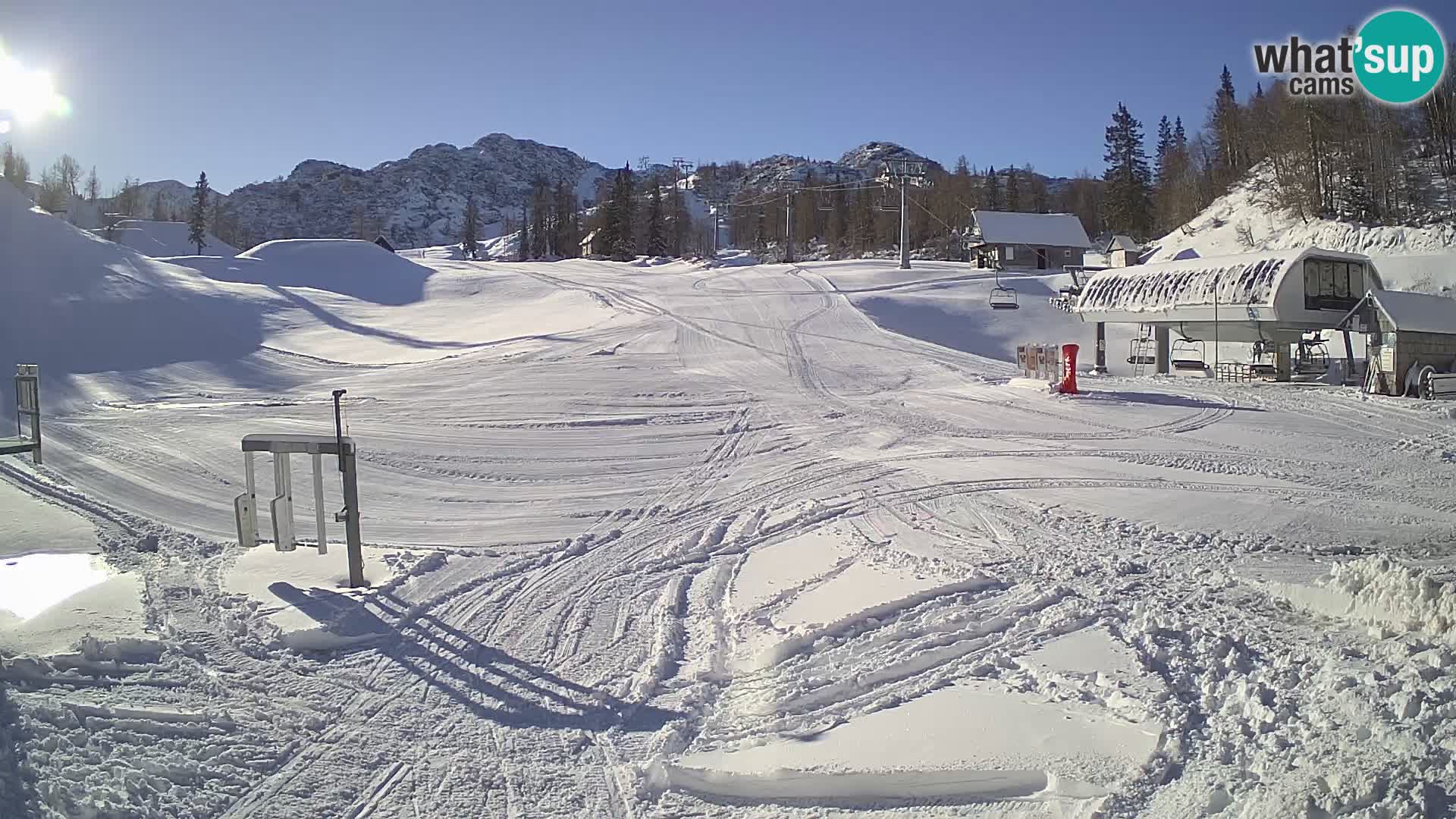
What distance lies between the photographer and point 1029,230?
57250 mm

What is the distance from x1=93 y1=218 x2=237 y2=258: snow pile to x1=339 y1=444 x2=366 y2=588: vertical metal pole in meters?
72.0

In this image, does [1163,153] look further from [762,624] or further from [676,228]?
[762,624]

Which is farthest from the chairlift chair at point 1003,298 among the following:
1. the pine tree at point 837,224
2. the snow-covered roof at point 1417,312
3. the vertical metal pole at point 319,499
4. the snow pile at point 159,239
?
the snow pile at point 159,239

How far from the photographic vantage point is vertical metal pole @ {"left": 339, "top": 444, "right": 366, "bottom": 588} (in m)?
6.70

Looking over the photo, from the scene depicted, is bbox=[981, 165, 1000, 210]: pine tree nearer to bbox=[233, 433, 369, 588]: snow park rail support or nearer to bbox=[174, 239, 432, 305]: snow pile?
bbox=[174, 239, 432, 305]: snow pile

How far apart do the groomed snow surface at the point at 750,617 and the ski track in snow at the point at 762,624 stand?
1.3 inches

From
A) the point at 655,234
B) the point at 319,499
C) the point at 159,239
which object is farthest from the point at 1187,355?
the point at 159,239

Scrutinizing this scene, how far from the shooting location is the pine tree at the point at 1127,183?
237ft

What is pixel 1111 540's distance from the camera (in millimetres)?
8164

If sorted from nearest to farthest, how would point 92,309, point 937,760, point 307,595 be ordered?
point 937,760 → point 307,595 → point 92,309

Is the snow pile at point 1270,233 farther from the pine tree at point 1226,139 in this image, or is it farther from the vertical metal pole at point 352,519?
the vertical metal pole at point 352,519

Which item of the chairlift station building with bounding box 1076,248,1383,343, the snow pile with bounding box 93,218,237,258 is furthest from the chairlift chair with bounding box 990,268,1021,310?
the snow pile with bounding box 93,218,237,258

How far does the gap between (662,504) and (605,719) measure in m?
5.38

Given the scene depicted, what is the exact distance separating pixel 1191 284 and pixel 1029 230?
3646 centimetres
